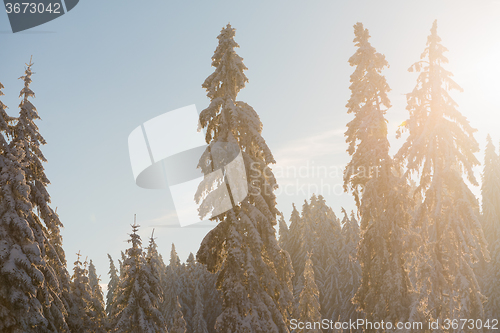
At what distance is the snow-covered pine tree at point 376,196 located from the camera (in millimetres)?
17734

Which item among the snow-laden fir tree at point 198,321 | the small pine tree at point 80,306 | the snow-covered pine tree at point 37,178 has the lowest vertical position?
the snow-laden fir tree at point 198,321

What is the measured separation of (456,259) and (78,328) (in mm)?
20895

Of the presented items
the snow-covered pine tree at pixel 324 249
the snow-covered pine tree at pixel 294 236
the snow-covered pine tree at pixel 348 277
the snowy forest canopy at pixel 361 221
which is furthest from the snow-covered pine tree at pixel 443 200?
the snow-covered pine tree at pixel 294 236

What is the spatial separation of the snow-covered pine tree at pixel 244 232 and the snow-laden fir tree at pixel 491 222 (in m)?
37.9

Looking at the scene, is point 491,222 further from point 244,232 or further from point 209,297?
point 244,232

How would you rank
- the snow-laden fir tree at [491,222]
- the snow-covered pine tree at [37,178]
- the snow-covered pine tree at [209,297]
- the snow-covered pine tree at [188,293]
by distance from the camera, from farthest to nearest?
the snow-covered pine tree at [209,297] → the snow-covered pine tree at [188,293] → the snow-laden fir tree at [491,222] → the snow-covered pine tree at [37,178]

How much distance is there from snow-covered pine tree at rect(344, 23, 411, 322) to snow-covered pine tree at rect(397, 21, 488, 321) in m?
0.96

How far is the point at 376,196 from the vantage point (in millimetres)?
18562

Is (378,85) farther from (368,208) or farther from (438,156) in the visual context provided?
(368,208)

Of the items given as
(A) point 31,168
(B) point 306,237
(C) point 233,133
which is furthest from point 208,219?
(B) point 306,237

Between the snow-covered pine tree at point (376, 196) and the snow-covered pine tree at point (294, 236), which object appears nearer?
the snow-covered pine tree at point (376, 196)

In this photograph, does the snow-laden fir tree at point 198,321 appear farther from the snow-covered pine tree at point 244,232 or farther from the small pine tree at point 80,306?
the snow-covered pine tree at point 244,232

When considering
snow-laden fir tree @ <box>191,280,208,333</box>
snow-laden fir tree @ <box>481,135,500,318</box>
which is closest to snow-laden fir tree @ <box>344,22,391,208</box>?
snow-laden fir tree @ <box>481,135,500,318</box>

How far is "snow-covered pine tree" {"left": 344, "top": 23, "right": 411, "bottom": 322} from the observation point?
1773 centimetres
